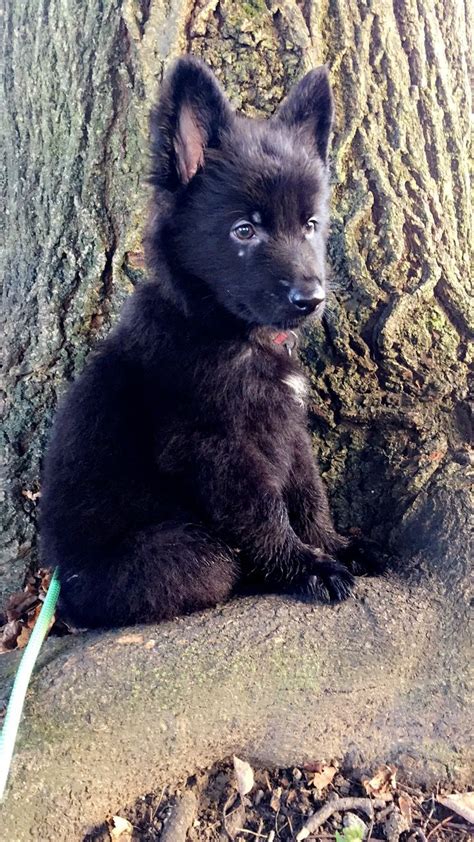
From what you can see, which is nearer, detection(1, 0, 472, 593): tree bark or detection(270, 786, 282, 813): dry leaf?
detection(270, 786, 282, 813): dry leaf

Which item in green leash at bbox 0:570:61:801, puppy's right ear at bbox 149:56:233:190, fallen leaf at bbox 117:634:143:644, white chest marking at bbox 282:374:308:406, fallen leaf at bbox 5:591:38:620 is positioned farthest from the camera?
fallen leaf at bbox 5:591:38:620

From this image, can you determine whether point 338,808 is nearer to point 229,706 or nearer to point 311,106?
point 229,706

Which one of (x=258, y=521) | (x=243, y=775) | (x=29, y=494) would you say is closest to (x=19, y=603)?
(x=29, y=494)

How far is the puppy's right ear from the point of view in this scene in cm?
285

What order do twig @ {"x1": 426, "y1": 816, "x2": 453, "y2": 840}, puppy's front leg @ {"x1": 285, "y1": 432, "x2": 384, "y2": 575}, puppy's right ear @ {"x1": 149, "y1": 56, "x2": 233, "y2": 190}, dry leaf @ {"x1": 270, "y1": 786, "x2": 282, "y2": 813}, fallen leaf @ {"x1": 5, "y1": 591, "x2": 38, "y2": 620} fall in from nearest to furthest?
twig @ {"x1": 426, "y1": 816, "x2": 453, "y2": 840}, dry leaf @ {"x1": 270, "y1": 786, "x2": 282, "y2": 813}, puppy's right ear @ {"x1": 149, "y1": 56, "x2": 233, "y2": 190}, puppy's front leg @ {"x1": 285, "y1": 432, "x2": 384, "y2": 575}, fallen leaf @ {"x1": 5, "y1": 591, "x2": 38, "y2": 620}

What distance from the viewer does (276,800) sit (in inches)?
101

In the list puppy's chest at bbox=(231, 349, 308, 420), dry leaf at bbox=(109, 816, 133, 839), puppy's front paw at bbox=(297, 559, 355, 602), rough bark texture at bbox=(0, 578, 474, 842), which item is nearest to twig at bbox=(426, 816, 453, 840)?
rough bark texture at bbox=(0, 578, 474, 842)

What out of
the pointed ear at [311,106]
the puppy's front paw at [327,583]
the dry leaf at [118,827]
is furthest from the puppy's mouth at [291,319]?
the dry leaf at [118,827]

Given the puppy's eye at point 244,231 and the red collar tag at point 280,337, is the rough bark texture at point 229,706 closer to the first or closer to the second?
the red collar tag at point 280,337

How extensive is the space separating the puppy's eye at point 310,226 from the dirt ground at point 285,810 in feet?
6.77

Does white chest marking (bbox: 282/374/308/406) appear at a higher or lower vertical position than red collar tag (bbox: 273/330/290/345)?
lower

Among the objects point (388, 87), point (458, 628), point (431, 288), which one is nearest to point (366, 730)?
point (458, 628)

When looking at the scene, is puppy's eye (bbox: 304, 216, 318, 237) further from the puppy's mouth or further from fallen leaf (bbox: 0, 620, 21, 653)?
fallen leaf (bbox: 0, 620, 21, 653)

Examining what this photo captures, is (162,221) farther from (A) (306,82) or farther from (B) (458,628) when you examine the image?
(B) (458,628)
